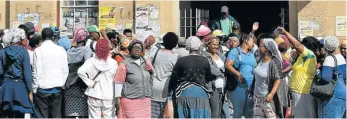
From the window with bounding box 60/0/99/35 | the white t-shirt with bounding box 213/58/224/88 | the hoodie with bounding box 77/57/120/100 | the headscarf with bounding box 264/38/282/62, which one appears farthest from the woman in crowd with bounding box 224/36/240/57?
the window with bounding box 60/0/99/35

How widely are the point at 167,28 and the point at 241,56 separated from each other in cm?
574

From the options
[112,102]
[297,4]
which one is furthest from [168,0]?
[112,102]

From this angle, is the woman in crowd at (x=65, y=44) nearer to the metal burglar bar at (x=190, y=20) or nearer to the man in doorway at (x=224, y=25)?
the man in doorway at (x=224, y=25)

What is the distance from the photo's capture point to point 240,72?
1134 cm

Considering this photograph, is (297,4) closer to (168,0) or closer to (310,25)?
(310,25)

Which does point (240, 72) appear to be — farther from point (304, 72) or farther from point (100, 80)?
point (100, 80)

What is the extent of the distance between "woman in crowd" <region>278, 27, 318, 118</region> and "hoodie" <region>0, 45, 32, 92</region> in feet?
13.5

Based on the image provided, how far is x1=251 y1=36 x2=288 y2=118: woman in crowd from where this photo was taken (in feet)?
31.8

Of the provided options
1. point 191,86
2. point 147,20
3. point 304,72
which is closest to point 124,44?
point 191,86

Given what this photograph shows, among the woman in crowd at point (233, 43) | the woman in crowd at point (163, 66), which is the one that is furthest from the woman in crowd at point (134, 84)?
the woman in crowd at point (233, 43)

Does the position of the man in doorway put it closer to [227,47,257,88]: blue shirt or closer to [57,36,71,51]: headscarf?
[227,47,257,88]: blue shirt

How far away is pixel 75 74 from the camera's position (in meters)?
11.1

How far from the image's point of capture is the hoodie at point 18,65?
10102 mm

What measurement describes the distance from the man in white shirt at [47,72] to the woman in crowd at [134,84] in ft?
4.26
